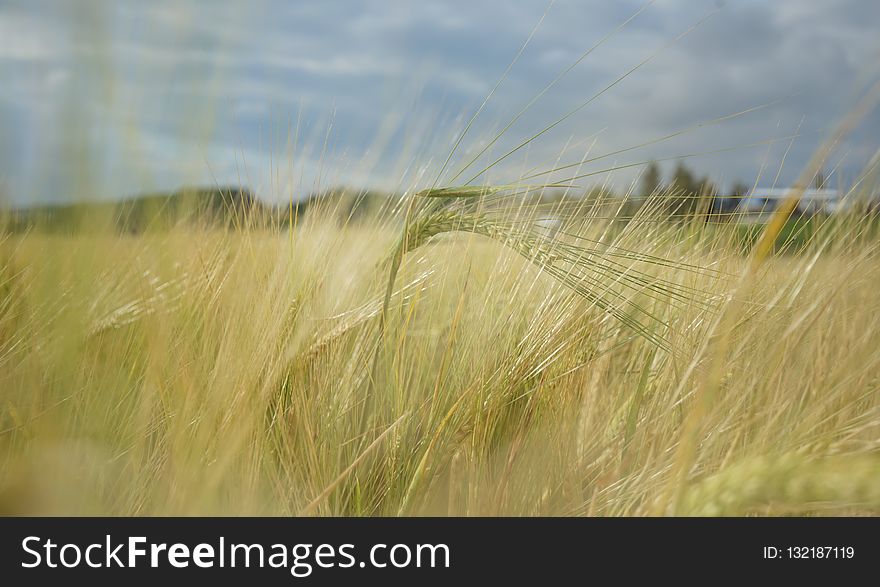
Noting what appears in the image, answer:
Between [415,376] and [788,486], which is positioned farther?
[415,376]

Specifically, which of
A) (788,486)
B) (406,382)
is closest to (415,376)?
(406,382)

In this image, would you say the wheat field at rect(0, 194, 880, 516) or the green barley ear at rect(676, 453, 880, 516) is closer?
the green barley ear at rect(676, 453, 880, 516)

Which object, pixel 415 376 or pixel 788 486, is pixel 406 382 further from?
pixel 788 486

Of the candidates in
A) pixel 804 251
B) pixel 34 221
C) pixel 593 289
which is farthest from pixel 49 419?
pixel 804 251

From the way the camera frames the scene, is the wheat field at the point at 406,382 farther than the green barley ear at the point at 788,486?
Yes

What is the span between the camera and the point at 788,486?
55 cm

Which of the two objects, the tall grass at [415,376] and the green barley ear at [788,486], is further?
the tall grass at [415,376]

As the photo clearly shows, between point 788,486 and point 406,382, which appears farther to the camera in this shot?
point 406,382

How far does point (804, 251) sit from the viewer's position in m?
1.18

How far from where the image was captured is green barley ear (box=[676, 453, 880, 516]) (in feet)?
1.69

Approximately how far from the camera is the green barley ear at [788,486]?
1.69 ft

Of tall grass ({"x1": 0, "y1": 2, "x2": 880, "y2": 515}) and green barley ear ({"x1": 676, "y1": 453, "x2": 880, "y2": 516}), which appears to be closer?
green barley ear ({"x1": 676, "y1": 453, "x2": 880, "y2": 516})
